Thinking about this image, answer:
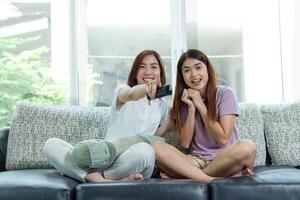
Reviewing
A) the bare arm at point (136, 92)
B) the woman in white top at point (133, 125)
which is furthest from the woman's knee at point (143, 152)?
the bare arm at point (136, 92)

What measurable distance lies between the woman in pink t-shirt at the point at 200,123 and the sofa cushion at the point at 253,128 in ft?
0.82

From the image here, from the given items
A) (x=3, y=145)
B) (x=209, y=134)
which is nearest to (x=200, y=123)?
(x=209, y=134)

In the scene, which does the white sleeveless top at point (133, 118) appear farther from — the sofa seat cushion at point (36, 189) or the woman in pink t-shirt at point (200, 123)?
the sofa seat cushion at point (36, 189)

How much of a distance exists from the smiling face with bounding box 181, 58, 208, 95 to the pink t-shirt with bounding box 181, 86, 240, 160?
9 centimetres

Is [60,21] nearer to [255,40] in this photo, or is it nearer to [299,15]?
[255,40]

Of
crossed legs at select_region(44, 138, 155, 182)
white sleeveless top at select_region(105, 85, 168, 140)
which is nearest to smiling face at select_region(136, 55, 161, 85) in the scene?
white sleeveless top at select_region(105, 85, 168, 140)

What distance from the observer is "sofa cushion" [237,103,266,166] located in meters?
2.24

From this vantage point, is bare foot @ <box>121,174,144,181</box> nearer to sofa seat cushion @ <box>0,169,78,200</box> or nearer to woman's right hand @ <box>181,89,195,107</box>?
sofa seat cushion @ <box>0,169,78,200</box>

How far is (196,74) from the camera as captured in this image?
6.58 ft

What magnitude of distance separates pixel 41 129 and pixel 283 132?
4.51 ft

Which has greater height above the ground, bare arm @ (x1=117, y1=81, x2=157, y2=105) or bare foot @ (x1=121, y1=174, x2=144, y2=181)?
bare arm @ (x1=117, y1=81, x2=157, y2=105)


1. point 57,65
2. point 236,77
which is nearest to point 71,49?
point 57,65

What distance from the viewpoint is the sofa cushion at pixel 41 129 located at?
2.19 meters

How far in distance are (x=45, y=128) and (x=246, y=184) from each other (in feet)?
4.07
